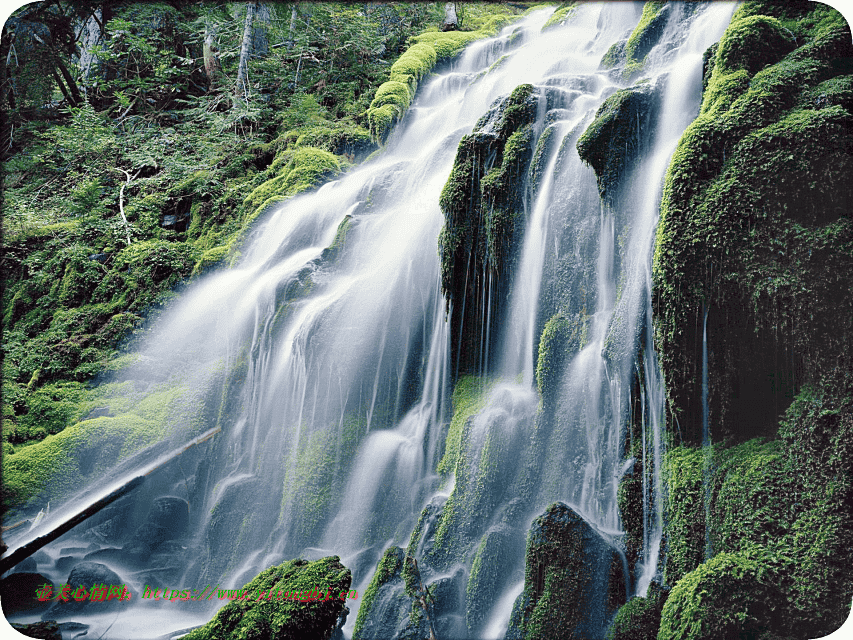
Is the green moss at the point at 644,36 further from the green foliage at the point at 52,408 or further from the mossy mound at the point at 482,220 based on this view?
the green foliage at the point at 52,408

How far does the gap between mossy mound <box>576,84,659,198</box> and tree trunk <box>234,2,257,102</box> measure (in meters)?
3.84

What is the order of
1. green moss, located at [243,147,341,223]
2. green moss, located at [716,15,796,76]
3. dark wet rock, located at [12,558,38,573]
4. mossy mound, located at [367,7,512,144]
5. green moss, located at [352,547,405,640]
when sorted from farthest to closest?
mossy mound, located at [367,7,512,144]
green moss, located at [243,147,341,223]
dark wet rock, located at [12,558,38,573]
green moss, located at [716,15,796,76]
green moss, located at [352,547,405,640]

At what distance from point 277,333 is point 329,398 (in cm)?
71

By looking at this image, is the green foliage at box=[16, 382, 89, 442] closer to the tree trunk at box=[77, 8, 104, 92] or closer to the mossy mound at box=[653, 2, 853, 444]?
the tree trunk at box=[77, 8, 104, 92]

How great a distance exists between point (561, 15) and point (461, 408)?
4.42m

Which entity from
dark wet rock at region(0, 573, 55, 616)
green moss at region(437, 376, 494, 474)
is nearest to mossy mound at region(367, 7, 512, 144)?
green moss at region(437, 376, 494, 474)

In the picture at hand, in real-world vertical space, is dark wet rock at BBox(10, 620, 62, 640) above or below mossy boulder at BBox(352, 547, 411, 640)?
above

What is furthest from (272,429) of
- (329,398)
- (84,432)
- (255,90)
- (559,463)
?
(255,90)

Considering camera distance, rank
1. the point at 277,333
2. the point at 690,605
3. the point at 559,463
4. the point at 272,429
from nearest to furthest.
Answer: the point at 690,605 → the point at 559,463 → the point at 272,429 → the point at 277,333

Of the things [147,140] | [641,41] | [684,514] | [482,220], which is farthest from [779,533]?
[147,140]

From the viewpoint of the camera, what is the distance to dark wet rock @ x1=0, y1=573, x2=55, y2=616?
8.38 ft

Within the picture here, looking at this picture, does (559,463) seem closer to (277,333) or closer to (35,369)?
(277,333)

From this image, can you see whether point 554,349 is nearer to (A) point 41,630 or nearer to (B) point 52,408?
(A) point 41,630

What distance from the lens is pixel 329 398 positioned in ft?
10.9
